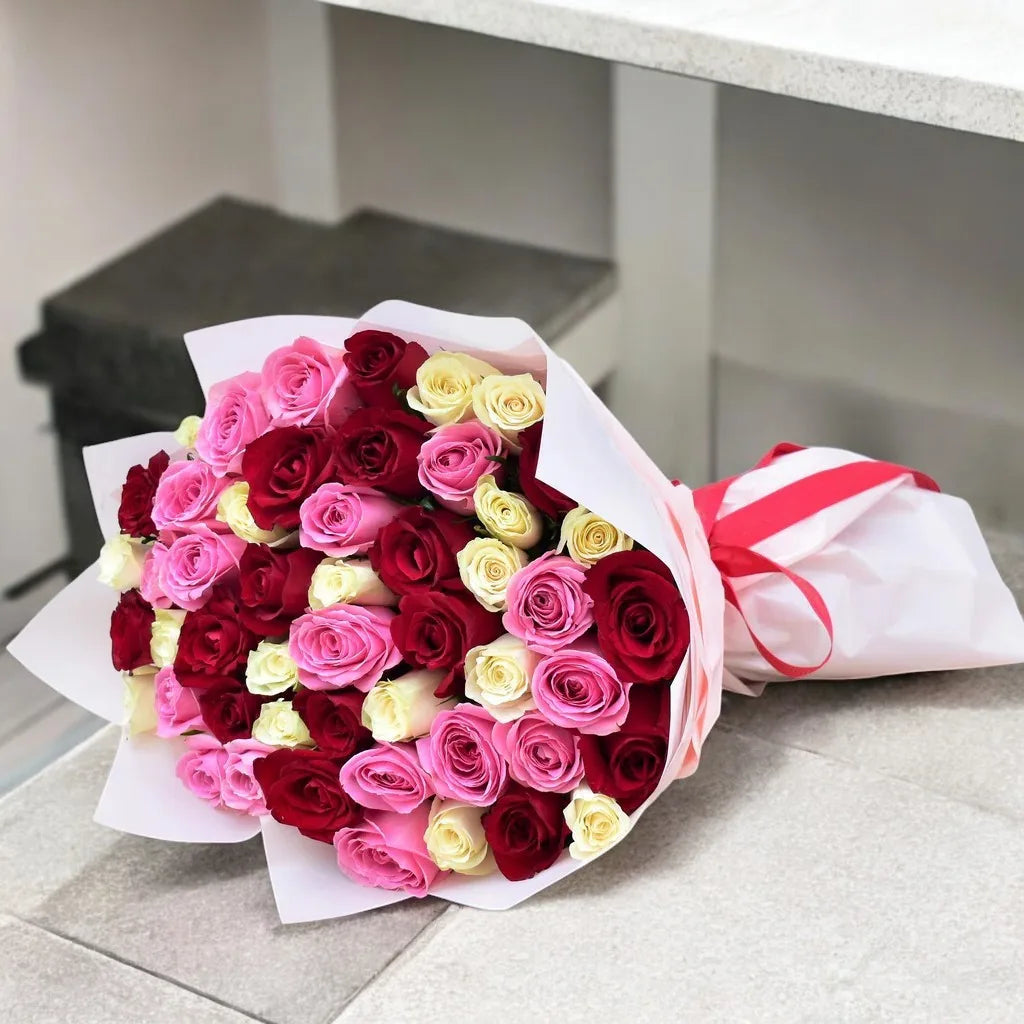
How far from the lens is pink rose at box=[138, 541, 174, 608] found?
801mm

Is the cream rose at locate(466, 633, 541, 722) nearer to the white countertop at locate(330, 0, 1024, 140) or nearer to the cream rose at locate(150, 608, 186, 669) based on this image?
the cream rose at locate(150, 608, 186, 669)

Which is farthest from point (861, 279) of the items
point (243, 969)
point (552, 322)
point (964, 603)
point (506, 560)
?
point (243, 969)

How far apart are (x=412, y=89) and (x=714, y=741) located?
0.69m

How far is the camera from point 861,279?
1177 mm

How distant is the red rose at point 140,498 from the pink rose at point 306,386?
76mm

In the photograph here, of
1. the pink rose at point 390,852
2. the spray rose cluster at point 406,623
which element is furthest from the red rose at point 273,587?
the pink rose at point 390,852

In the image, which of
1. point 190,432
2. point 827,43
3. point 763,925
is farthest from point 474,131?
point 763,925

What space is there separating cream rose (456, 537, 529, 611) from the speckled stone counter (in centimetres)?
16

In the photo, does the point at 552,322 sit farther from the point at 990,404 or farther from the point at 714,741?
the point at 714,741

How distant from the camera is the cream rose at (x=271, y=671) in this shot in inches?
30.2

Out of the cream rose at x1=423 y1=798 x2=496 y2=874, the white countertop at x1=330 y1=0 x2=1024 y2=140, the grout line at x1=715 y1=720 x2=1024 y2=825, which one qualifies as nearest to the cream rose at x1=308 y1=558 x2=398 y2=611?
the cream rose at x1=423 y1=798 x2=496 y2=874

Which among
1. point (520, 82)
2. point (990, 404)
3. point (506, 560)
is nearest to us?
point (506, 560)

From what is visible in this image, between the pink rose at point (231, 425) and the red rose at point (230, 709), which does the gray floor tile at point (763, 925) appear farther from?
the pink rose at point (231, 425)

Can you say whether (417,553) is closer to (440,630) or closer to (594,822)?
(440,630)
